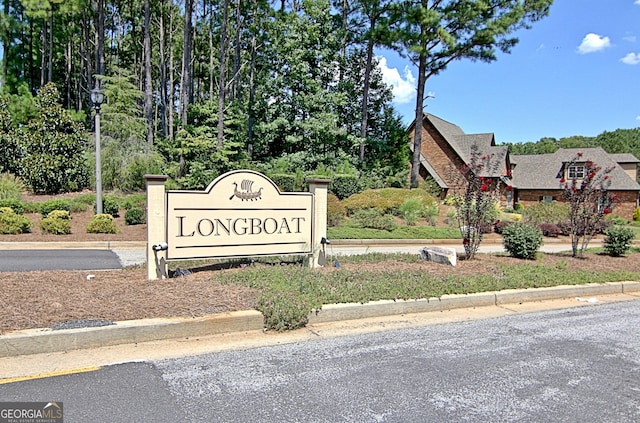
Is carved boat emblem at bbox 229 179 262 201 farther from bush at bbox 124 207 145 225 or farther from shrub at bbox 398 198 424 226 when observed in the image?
shrub at bbox 398 198 424 226

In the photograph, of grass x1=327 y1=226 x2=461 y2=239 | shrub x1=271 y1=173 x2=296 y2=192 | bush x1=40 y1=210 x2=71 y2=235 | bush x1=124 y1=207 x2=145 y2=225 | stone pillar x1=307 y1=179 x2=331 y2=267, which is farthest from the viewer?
shrub x1=271 y1=173 x2=296 y2=192

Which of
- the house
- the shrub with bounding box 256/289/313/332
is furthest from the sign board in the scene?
the house

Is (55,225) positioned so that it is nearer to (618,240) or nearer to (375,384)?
(375,384)

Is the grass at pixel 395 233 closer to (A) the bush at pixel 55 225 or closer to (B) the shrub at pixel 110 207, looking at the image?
(B) the shrub at pixel 110 207

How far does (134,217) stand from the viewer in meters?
15.1

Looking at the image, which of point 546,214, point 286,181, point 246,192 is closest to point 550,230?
point 546,214

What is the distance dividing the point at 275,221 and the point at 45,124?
18563 mm

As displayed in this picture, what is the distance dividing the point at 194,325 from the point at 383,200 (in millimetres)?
17132

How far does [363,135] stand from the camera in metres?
28.0

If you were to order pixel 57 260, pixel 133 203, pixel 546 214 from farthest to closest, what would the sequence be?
pixel 546 214
pixel 133 203
pixel 57 260

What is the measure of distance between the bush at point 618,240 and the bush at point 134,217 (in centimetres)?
1439

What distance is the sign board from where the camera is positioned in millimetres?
6539

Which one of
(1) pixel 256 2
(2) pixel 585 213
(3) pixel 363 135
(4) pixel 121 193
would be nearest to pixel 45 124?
(4) pixel 121 193

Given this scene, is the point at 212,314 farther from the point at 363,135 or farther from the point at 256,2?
the point at 256,2
